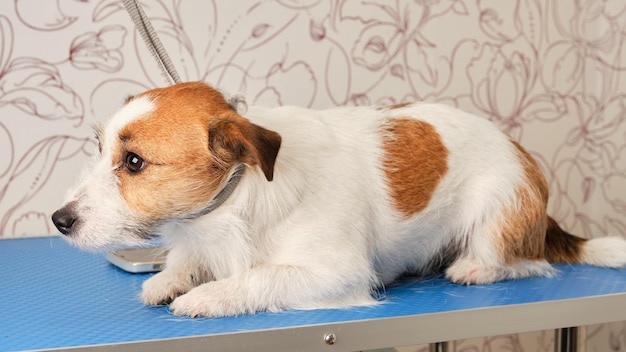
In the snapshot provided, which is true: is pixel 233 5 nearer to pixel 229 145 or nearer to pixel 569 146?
pixel 229 145

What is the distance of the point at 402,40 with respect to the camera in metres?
→ 2.06

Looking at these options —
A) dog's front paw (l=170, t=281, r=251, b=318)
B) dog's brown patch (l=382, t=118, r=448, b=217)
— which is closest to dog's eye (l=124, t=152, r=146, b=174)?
dog's front paw (l=170, t=281, r=251, b=318)

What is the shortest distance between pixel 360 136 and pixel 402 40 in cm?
Result: 72

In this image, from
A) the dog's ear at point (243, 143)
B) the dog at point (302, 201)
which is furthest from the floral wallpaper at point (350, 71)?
the dog's ear at point (243, 143)

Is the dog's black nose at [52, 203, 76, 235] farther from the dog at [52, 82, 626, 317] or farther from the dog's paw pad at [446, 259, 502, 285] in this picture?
the dog's paw pad at [446, 259, 502, 285]

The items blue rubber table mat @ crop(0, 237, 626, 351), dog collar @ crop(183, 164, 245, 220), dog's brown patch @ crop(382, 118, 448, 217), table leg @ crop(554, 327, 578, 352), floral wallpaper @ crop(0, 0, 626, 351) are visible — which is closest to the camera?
blue rubber table mat @ crop(0, 237, 626, 351)

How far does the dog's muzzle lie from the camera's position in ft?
3.79

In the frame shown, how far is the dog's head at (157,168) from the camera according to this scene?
116cm

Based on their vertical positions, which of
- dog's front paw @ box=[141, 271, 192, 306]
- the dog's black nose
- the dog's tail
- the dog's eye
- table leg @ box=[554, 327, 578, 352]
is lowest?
table leg @ box=[554, 327, 578, 352]

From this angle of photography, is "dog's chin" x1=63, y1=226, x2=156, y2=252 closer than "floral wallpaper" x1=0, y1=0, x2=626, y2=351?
Yes

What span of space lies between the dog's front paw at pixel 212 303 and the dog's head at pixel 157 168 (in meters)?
0.11

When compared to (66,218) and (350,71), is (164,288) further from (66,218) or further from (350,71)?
(350,71)

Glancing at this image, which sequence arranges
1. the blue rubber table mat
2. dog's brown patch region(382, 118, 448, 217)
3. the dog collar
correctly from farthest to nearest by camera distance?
dog's brown patch region(382, 118, 448, 217) → the dog collar → the blue rubber table mat

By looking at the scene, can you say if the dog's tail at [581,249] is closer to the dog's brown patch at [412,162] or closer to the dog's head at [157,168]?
the dog's brown patch at [412,162]
